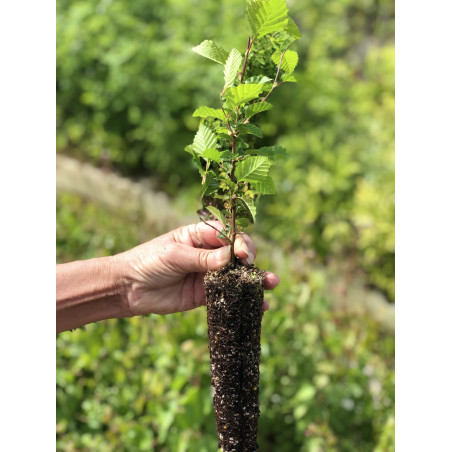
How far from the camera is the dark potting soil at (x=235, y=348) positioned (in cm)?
150

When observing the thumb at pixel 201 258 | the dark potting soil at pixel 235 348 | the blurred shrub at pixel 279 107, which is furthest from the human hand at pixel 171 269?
the blurred shrub at pixel 279 107

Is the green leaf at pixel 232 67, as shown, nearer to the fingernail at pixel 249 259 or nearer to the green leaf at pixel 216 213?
the green leaf at pixel 216 213

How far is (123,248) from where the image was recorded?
12.6 ft

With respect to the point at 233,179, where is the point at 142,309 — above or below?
below

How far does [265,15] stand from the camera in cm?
137

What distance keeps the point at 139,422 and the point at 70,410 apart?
413 mm

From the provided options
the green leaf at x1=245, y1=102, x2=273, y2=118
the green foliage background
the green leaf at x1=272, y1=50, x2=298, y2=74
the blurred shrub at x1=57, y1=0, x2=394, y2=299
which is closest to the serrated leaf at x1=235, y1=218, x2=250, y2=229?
the green leaf at x1=245, y1=102, x2=273, y2=118

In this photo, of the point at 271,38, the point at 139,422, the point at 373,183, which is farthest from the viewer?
the point at 373,183

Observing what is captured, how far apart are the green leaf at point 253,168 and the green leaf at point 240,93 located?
15 cm

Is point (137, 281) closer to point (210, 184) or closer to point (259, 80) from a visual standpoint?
point (210, 184)

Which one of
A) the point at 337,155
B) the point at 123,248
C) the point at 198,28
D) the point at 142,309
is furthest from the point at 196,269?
the point at 198,28

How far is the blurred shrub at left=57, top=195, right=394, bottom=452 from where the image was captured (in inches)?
102

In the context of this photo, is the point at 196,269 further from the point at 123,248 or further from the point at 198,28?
the point at 198,28

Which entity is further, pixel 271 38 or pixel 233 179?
pixel 271 38
